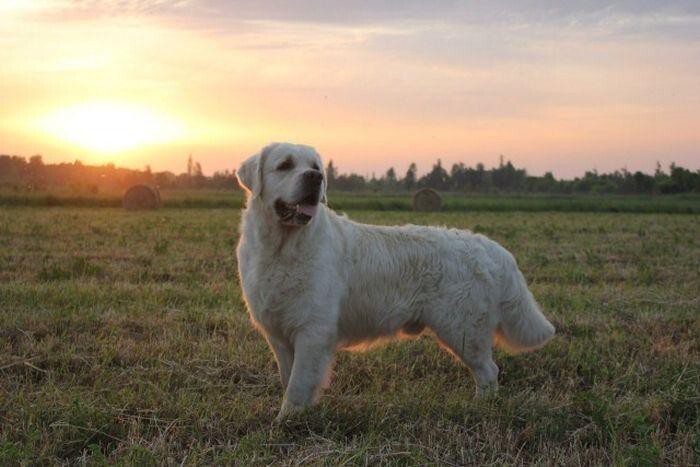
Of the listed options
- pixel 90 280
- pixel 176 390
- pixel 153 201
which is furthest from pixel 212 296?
pixel 153 201

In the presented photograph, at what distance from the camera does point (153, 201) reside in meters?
31.0

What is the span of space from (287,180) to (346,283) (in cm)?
89

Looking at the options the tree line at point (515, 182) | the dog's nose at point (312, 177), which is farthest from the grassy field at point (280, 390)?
the tree line at point (515, 182)

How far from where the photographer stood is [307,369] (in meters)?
4.77

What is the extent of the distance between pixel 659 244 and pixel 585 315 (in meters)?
10.0

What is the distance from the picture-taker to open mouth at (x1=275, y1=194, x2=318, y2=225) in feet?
16.0

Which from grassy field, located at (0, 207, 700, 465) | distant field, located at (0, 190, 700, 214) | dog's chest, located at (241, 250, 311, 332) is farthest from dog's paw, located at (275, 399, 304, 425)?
distant field, located at (0, 190, 700, 214)

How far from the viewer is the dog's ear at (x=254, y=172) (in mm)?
5066

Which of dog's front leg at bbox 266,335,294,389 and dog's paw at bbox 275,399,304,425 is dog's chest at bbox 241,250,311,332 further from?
dog's paw at bbox 275,399,304,425

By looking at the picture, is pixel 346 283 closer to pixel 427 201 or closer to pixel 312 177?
pixel 312 177

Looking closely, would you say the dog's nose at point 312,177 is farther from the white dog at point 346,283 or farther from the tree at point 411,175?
the tree at point 411,175

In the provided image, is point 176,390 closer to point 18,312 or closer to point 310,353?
point 310,353

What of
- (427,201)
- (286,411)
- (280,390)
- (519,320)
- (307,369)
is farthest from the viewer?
(427,201)

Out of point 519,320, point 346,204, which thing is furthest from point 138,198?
point 519,320
